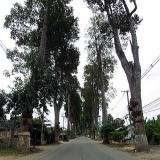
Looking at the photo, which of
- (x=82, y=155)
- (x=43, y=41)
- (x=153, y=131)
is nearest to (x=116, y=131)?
(x=153, y=131)

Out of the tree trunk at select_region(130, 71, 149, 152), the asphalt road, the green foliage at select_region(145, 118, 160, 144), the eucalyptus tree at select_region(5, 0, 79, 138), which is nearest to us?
the asphalt road

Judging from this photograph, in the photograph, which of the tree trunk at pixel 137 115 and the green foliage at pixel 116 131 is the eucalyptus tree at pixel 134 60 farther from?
the green foliage at pixel 116 131

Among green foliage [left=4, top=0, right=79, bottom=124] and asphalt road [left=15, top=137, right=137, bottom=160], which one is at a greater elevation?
green foliage [left=4, top=0, right=79, bottom=124]

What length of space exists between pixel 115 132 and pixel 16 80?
1984 cm

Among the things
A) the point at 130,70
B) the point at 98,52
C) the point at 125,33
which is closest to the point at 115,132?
the point at 98,52

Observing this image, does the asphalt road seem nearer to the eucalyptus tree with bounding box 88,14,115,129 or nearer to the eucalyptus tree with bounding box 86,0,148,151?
A: the eucalyptus tree with bounding box 86,0,148,151

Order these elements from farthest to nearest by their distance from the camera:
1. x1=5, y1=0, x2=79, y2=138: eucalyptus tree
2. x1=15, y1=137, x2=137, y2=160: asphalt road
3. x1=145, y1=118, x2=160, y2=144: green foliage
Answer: x1=145, y1=118, x2=160, y2=144: green foliage < x1=5, y1=0, x2=79, y2=138: eucalyptus tree < x1=15, y1=137, x2=137, y2=160: asphalt road

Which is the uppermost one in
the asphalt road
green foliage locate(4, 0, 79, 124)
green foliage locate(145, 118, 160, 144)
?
green foliage locate(4, 0, 79, 124)

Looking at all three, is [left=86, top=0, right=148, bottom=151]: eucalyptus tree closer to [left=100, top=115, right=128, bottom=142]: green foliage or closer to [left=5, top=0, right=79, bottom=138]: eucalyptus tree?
[left=5, top=0, right=79, bottom=138]: eucalyptus tree

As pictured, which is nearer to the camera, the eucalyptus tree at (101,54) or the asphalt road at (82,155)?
the asphalt road at (82,155)

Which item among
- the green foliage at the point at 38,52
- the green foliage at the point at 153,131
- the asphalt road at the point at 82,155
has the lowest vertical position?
the asphalt road at the point at 82,155

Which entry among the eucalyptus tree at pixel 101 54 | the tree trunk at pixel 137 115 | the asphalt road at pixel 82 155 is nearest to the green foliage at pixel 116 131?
the eucalyptus tree at pixel 101 54

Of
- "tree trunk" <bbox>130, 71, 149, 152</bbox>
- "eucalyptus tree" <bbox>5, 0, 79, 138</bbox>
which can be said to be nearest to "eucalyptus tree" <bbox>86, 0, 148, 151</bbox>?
"tree trunk" <bbox>130, 71, 149, 152</bbox>

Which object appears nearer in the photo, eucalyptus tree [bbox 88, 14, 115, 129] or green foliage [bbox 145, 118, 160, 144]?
green foliage [bbox 145, 118, 160, 144]
